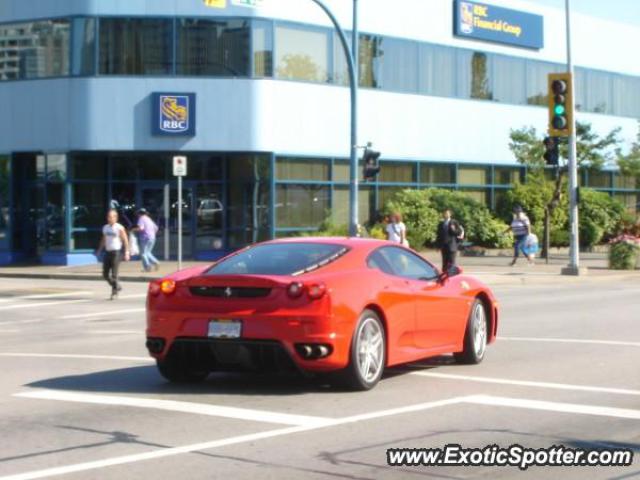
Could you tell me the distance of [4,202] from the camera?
40750 millimetres

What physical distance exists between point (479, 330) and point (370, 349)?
2.48 meters

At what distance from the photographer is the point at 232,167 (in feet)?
131

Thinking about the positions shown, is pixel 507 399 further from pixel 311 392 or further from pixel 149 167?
pixel 149 167

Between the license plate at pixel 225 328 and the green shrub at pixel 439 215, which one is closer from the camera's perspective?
the license plate at pixel 225 328

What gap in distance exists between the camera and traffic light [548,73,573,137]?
30.6 meters

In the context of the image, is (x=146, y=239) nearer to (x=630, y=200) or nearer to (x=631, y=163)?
(x=631, y=163)

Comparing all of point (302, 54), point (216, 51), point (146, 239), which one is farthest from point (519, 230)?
point (146, 239)

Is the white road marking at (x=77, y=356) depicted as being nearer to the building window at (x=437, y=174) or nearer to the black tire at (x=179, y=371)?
the black tire at (x=179, y=371)

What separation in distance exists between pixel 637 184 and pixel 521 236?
20.0 metres

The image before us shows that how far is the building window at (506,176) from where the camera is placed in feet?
159

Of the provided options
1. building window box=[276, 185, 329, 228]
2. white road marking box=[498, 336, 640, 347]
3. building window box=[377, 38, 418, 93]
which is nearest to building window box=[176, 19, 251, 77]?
building window box=[276, 185, 329, 228]

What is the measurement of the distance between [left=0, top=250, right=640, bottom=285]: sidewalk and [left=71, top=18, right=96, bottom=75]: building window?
5973 mm

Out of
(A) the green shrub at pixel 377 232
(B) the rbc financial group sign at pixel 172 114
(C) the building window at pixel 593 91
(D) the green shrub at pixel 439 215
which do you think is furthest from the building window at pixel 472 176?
(B) the rbc financial group sign at pixel 172 114

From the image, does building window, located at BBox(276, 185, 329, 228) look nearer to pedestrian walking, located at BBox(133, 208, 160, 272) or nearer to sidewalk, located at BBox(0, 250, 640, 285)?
sidewalk, located at BBox(0, 250, 640, 285)
